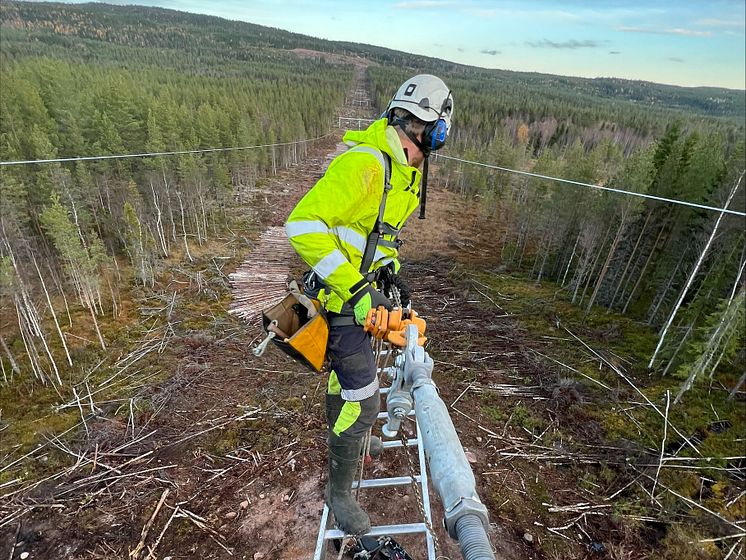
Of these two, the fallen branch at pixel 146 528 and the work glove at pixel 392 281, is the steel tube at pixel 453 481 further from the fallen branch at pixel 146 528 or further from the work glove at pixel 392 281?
the fallen branch at pixel 146 528

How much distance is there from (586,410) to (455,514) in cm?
926

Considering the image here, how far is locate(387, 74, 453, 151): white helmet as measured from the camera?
3.29 m

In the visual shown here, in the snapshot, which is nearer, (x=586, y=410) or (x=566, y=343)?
(x=586, y=410)

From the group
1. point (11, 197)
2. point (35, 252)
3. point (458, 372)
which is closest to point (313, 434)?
point (458, 372)

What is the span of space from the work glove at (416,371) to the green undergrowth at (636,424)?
5.62 m

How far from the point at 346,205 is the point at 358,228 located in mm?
386

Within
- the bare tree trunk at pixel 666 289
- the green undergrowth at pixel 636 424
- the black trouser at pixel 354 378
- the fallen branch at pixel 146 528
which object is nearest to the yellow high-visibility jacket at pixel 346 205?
the black trouser at pixel 354 378

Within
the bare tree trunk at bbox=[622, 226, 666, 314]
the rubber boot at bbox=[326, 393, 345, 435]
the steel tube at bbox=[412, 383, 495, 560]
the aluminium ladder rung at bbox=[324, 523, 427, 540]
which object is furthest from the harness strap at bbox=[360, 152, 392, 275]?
the bare tree trunk at bbox=[622, 226, 666, 314]

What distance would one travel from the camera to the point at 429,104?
10.8 feet

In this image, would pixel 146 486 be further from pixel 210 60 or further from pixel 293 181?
pixel 210 60

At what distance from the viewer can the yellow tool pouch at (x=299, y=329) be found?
10.8 ft

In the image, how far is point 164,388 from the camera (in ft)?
29.0

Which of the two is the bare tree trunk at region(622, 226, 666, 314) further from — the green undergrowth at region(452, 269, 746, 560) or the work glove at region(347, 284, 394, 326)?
the work glove at region(347, 284, 394, 326)

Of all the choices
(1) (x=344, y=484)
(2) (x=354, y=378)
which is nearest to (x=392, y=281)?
(2) (x=354, y=378)
